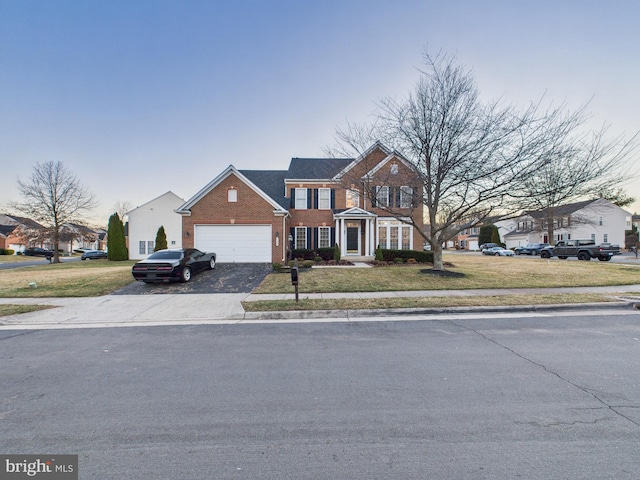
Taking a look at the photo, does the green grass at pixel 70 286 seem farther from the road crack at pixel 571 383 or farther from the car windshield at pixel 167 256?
the road crack at pixel 571 383

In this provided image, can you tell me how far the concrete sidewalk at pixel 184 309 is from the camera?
7824 millimetres

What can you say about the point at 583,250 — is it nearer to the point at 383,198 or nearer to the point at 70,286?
the point at 383,198

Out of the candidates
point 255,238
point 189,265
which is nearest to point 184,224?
point 255,238

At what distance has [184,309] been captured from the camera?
892 centimetres

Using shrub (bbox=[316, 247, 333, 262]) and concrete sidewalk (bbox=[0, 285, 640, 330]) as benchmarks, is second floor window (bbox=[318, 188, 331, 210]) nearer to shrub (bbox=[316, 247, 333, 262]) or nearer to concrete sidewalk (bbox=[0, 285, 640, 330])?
shrub (bbox=[316, 247, 333, 262])

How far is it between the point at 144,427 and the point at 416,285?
10.6 m

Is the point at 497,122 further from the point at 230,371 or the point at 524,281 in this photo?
the point at 230,371

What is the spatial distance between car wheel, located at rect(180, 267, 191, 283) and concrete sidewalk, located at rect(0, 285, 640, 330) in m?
2.13

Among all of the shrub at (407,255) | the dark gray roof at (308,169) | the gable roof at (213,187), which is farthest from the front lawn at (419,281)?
the dark gray roof at (308,169)

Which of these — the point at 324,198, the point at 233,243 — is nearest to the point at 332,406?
the point at 233,243

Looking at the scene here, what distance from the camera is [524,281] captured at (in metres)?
12.8

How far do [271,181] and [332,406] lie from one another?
23.4 m

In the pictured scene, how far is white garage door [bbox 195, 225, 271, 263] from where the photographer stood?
61.6 feet

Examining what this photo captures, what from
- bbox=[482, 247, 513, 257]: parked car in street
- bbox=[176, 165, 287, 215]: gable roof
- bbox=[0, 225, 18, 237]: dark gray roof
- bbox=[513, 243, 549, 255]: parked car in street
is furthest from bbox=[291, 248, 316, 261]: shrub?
bbox=[0, 225, 18, 237]: dark gray roof
